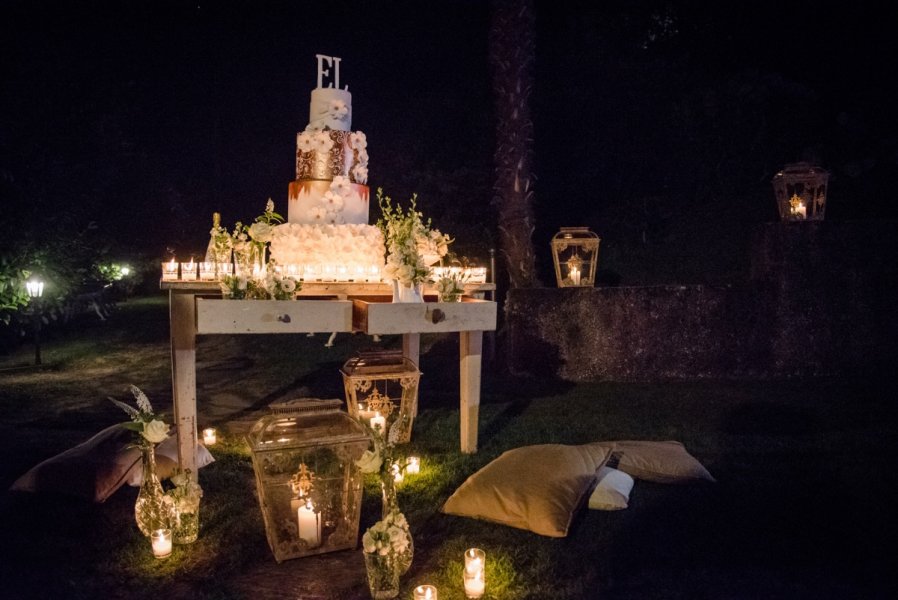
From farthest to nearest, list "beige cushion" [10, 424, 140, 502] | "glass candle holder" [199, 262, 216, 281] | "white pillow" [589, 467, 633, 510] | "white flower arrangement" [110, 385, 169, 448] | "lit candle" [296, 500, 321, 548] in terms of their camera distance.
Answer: "glass candle holder" [199, 262, 216, 281] < "beige cushion" [10, 424, 140, 502] < "white pillow" [589, 467, 633, 510] < "lit candle" [296, 500, 321, 548] < "white flower arrangement" [110, 385, 169, 448]

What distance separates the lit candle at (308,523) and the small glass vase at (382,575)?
0.76 m

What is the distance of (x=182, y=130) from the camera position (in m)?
24.5

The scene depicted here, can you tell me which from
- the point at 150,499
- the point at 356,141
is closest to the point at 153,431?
the point at 150,499

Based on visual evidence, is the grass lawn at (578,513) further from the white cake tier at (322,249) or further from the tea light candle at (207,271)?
the white cake tier at (322,249)

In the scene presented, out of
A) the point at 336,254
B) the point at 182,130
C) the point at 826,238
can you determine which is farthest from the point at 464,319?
the point at 182,130

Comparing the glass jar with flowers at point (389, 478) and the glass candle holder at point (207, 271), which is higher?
the glass candle holder at point (207, 271)

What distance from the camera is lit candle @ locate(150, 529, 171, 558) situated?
180 inches

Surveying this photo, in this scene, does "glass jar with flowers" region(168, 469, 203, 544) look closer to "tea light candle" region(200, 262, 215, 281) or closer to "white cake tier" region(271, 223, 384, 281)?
"tea light candle" region(200, 262, 215, 281)

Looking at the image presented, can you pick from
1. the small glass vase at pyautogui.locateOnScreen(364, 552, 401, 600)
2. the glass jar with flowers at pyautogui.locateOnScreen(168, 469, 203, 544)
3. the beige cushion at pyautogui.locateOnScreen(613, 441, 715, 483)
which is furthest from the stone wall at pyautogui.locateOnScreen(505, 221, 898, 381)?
the small glass vase at pyautogui.locateOnScreen(364, 552, 401, 600)

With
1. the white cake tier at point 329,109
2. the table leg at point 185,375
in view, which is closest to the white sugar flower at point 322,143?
the white cake tier at point 329,109

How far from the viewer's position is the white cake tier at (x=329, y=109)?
6.95 meters

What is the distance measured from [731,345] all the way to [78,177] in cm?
1158

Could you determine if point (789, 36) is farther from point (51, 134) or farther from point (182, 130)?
point (182, 130)

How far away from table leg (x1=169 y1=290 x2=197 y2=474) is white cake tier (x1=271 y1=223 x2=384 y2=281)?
116 centimetres
